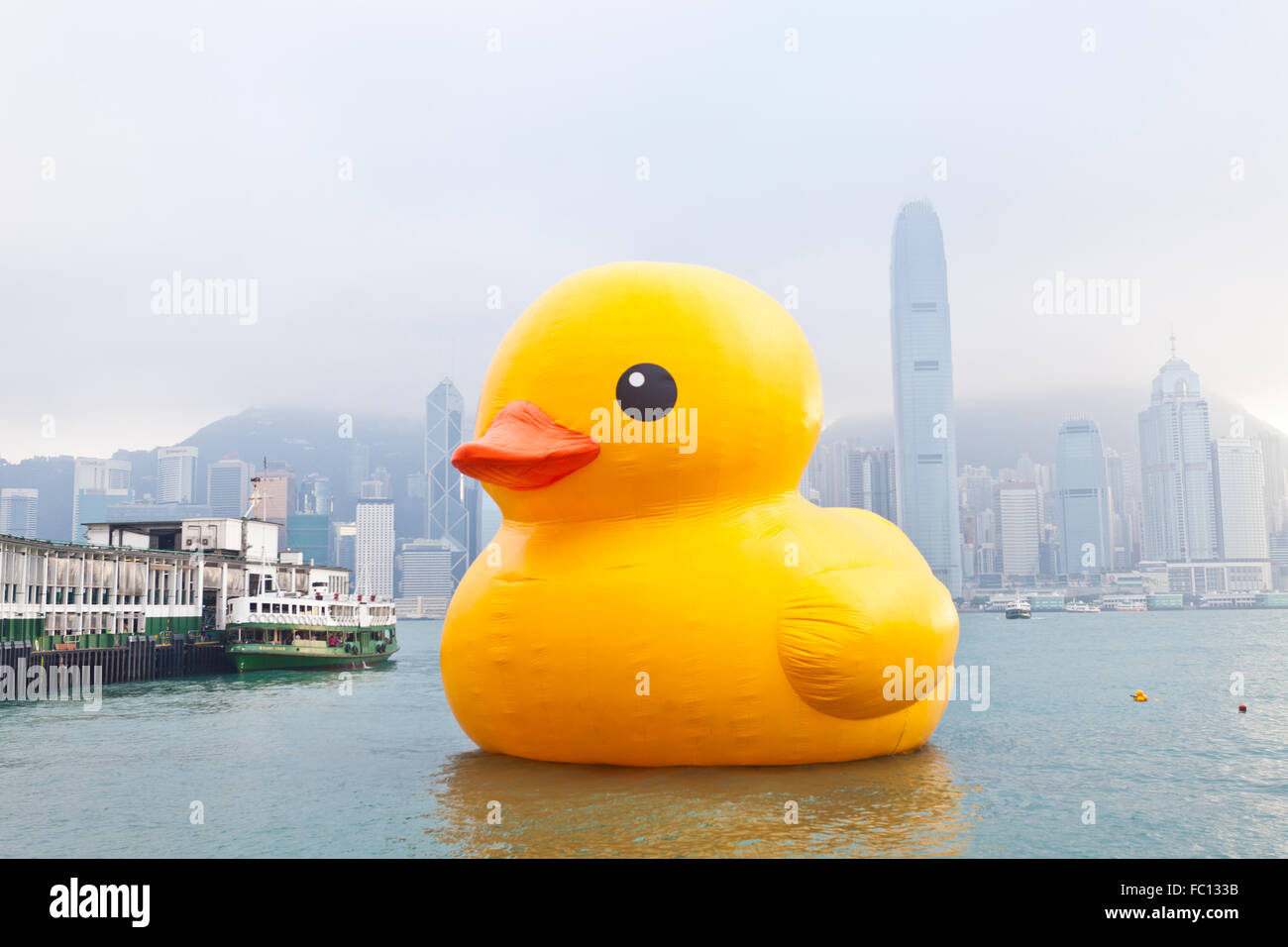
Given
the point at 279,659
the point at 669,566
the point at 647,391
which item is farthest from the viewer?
the point at 279,659

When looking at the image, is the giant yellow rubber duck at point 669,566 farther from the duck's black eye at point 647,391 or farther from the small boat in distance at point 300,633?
the small boat in distance at point 300,633

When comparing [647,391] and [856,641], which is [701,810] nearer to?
[856,641]

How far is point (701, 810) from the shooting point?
9.12 metres

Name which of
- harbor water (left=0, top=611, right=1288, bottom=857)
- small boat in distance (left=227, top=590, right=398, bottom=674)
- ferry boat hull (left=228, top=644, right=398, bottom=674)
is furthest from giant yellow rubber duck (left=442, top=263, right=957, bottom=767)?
small boat in distance (left=227, top=590, right=398, bottom=674)

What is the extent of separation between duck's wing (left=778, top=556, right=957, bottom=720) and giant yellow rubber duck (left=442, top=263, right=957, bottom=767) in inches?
0.9

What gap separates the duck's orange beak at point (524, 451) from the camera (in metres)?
9.85

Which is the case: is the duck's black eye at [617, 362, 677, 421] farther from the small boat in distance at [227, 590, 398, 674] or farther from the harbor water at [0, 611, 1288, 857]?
the small boat in distance at [227, 590, 398, 674]

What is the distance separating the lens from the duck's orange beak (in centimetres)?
985

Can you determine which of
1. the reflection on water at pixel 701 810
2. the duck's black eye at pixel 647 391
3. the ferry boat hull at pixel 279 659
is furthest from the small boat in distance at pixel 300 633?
the duck's black eye at pixel 647 391

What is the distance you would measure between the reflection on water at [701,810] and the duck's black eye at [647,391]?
387 centimetres

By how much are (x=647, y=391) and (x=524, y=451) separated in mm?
1482

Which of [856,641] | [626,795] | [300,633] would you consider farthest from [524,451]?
[300,633]
